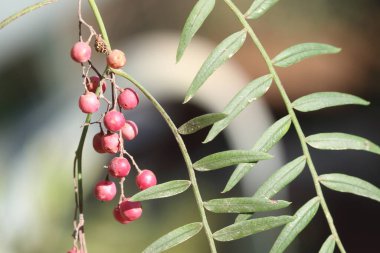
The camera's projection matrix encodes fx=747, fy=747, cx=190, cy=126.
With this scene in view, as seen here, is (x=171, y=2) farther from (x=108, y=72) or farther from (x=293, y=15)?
Result: (x=108, y=72)

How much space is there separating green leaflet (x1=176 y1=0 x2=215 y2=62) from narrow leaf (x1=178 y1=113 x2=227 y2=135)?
2.2 inches

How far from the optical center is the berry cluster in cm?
62

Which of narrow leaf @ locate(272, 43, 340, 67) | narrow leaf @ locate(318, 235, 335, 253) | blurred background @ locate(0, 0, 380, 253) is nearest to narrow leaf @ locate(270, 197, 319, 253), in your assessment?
narrow leaf @ locate(318, 235, 335, 253)

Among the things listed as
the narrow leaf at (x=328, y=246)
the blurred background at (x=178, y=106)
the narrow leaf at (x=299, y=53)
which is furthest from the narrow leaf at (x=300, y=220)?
the blurred background at (x=178, y=106)

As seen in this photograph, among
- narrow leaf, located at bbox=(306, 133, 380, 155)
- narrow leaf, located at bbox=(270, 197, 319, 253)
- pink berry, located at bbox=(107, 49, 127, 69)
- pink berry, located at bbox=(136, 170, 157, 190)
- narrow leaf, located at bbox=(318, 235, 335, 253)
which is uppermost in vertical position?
pink berry, located at bbox=(107, 49, 127, 69)

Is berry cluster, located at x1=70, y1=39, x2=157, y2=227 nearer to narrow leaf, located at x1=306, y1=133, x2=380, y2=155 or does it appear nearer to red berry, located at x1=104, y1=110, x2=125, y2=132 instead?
red berry, located at x1=104, y1=110, x2=125, y2=132

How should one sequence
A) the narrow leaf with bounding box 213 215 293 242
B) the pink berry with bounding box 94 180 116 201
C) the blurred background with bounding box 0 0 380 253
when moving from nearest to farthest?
the narrow leaf with bounding box 213 215 293 242 < the pink berry with bounding box 94 180 116 201 < the blurred background with bounding box 0 0 380 253

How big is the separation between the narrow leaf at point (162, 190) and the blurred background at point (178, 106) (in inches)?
85.0

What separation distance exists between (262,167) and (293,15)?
2.86ft

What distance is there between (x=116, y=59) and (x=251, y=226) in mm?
171

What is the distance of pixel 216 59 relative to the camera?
2.05ft

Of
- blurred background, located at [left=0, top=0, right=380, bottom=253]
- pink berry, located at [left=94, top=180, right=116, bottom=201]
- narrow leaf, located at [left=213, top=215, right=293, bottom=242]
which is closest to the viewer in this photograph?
narrow leaf, located at [left=213, top=215, right=293, bottom=242]

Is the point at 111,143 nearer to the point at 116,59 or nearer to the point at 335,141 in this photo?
the point at 116,59

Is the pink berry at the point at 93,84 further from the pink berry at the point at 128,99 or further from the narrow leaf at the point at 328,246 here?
the narrow leaf at the point at 328,246
